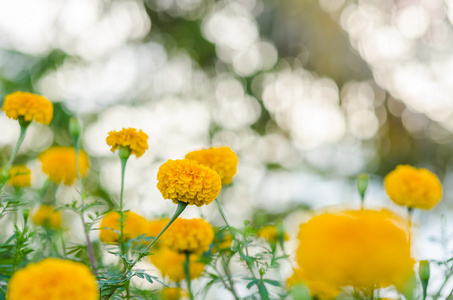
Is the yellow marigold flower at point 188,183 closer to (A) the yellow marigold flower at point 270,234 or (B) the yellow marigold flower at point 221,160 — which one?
(B) the yellow marigold flower at point 221,160

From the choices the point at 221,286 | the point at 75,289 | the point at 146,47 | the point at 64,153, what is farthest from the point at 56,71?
the point at 75,289

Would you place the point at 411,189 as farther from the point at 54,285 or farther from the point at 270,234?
Answer: the point at 54,285

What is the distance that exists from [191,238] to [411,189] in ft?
1.93

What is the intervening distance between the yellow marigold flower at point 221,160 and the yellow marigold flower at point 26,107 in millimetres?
417

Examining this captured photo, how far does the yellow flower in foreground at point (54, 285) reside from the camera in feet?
1.38

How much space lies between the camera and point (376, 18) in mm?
5516

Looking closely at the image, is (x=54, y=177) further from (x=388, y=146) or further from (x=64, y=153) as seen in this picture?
(x=388, y=146)

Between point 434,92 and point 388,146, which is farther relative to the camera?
point 388,146

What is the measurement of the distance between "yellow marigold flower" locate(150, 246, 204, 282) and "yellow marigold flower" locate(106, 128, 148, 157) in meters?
0.33

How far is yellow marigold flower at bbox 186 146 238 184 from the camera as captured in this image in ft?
3.47

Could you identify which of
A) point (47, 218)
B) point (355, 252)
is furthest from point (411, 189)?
point (47, 218)

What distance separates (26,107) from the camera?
1112 millimetres

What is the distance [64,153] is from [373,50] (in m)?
5.11

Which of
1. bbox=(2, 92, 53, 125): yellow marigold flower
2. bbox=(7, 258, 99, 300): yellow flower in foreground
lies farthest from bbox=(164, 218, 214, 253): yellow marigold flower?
bbox=(7, 258, 99, 300): yellow flower in foreground
